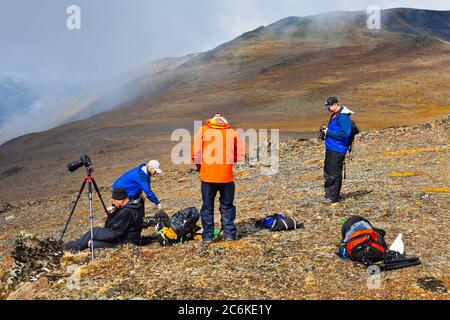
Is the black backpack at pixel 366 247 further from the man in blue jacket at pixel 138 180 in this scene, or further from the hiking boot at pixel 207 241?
the man in blue jacket at pixel 138 180

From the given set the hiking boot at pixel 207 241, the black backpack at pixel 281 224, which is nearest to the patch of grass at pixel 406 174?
the black backpack at pixel 281 224

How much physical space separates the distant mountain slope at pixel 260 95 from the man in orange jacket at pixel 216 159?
2133 centimetres

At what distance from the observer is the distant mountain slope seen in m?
39.6

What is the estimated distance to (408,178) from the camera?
13.4m

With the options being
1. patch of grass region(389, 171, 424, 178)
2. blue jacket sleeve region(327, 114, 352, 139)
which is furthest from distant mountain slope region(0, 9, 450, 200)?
blue jacket sleeve region(327, 114, 352, 139)

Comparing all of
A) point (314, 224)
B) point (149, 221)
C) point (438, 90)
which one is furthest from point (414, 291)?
point (438, 90)

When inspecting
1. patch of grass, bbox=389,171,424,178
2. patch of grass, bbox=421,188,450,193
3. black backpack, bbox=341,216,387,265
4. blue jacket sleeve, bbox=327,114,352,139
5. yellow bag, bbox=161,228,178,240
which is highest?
blue jacket sleeve, bbox=327,114,352,139

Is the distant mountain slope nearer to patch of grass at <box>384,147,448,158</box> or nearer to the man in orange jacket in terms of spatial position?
patch of grass at <box>384,147,448,158</box>

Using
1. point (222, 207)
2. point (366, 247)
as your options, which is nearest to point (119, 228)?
point (222, 207)

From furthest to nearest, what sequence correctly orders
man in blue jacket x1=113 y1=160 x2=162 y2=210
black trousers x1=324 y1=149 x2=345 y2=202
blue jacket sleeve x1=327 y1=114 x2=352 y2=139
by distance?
black trousers x1=324 y1=149 x2=345 y2=202, blue jacket sleeve x1=327 y1=114 x2=352 y2=139, man in blue jacket x1=113 y1=160 x2=162 y2=210

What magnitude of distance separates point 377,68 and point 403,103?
18686 millimetres

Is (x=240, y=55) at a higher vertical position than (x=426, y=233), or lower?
higher

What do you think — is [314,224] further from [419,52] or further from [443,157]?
[419,52]

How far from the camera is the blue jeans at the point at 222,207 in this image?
8258 millimetres
